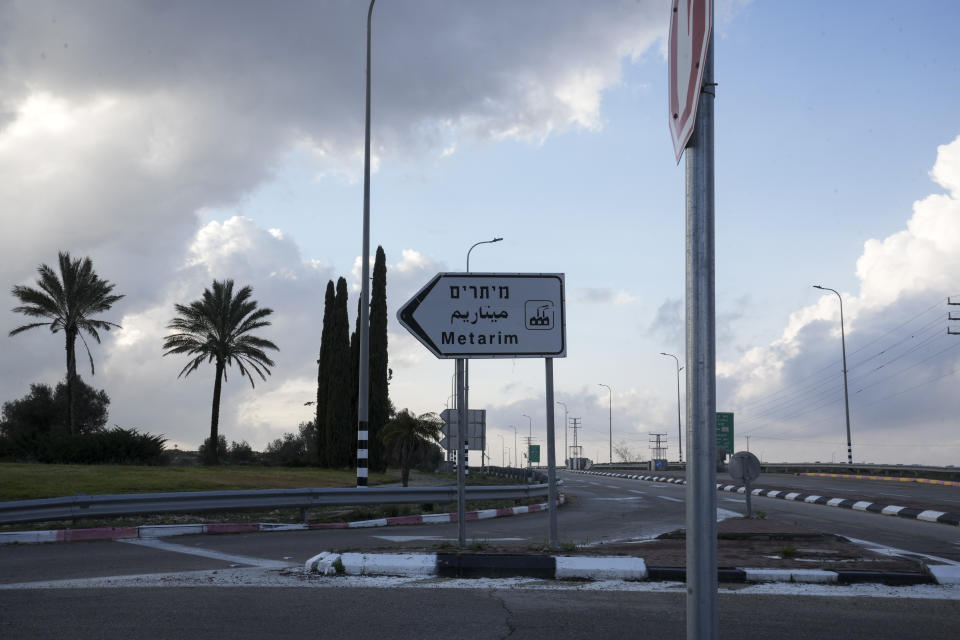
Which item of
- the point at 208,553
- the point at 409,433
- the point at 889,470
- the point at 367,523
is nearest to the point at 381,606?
the point at 208,553

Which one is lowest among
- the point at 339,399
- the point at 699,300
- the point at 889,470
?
the point at 889,470

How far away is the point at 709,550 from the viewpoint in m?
2.27

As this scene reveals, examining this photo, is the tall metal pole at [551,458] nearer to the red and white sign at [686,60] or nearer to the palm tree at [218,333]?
the red and white sign at [686,60]

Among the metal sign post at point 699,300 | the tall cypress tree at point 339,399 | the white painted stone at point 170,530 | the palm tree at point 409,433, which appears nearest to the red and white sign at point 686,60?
the metal sign post at point 699,300

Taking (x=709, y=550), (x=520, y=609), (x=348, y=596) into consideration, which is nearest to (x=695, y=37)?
(x=709, y=550)

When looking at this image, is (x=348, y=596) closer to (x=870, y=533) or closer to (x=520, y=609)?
(x=520, y=609)

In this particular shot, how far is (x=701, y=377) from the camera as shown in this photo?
7.68 ft

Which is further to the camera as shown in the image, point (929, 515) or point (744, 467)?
point (929, 515)

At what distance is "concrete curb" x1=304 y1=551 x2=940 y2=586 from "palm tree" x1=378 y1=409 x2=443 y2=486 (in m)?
22.3

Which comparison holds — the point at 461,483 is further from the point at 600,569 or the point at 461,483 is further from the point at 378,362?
the point at 378,362

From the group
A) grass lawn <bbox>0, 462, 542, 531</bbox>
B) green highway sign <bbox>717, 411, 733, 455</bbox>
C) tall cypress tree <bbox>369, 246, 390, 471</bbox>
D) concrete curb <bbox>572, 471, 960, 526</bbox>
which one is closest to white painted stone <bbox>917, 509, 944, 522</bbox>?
concrete curb <bbox>572, 471, 960, 526</bbox>

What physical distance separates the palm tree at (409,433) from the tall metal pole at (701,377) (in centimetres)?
2802

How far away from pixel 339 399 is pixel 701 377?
43.5m

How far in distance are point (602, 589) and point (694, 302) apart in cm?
511
